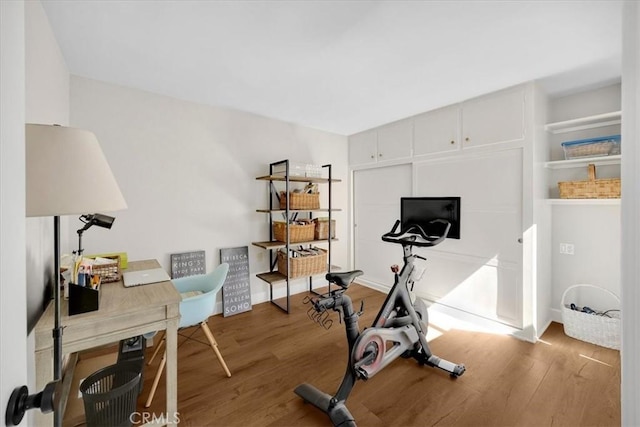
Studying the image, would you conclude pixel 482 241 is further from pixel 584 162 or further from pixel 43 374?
pixel 43 374

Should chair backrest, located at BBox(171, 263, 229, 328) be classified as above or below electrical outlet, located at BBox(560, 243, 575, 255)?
below

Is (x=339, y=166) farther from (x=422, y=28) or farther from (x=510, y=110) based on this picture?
(x=422, y=28)

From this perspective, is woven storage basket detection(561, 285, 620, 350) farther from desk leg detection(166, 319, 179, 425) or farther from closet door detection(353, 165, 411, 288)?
desk leg detection(166, 319, 179, 425)

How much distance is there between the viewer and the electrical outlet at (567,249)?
9.03 feet

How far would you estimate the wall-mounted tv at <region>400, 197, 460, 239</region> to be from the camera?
2384 mm

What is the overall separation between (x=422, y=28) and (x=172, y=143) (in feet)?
8.17

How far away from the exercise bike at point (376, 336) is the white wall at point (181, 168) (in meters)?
1.72

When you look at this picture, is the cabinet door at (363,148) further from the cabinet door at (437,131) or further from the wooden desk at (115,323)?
the wooden desk at (115,323)

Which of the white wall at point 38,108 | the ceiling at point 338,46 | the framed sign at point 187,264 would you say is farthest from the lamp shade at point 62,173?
the framed sign at point 187,264

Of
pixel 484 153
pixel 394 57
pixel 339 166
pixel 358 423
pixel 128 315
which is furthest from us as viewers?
pixel 339 166

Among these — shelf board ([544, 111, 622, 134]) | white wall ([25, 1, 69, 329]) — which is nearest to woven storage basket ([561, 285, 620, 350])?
shelf board ([544, 111, 622, 134])

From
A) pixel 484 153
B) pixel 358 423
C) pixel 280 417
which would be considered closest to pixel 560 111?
pixel 484 153

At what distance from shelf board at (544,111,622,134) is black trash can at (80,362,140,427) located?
12.3ft

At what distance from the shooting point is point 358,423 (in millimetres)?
1637
